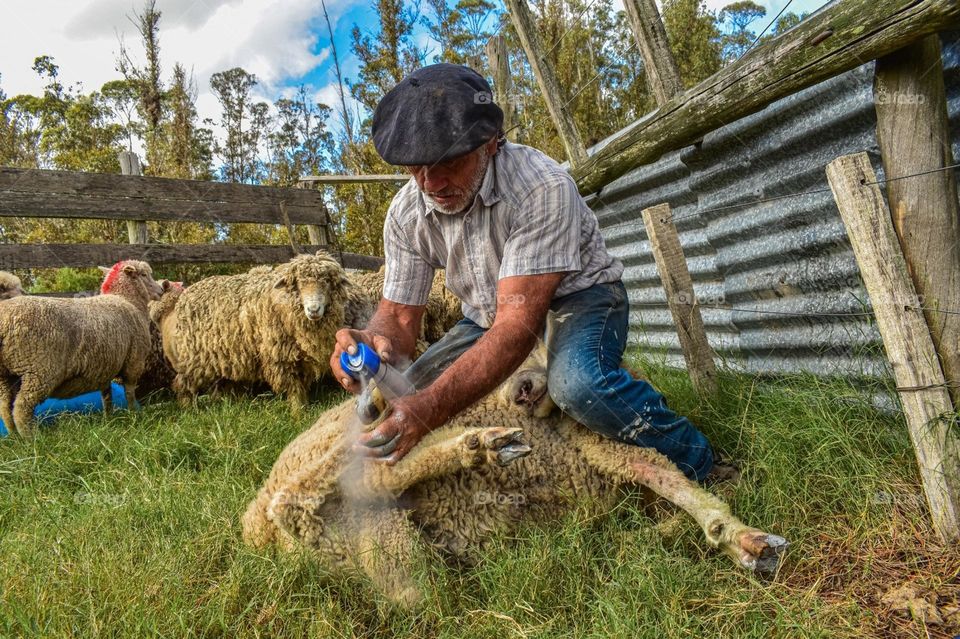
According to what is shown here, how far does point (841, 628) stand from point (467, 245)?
6.06 feet

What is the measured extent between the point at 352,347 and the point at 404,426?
385mm

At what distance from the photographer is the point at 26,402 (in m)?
4.49

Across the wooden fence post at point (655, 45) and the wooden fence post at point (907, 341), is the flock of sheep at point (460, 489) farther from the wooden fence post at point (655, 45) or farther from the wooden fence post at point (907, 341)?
the wooden fence post at point (655, 45)

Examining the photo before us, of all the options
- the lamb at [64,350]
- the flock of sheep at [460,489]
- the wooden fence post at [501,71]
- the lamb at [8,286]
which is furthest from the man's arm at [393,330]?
the wooden fence post at [501,71]

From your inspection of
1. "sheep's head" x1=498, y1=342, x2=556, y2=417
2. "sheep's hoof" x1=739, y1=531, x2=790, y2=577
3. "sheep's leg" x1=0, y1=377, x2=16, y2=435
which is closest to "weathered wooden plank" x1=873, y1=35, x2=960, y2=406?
"sheep's hoof" x1=739, y1=531, x2=790, y2=577

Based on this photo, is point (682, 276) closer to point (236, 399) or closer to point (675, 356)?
point (675, 356)

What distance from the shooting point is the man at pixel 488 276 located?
6.97 feet

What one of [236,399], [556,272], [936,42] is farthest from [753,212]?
[236,399]

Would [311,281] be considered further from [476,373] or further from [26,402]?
[476,373]

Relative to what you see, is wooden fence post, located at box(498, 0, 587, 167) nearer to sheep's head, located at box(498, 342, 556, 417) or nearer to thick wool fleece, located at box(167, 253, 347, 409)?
thick wool fleece, located at box(167, 253, 347, 409)

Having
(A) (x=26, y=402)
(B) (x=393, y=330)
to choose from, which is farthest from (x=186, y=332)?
(B) (x=393, y=330)

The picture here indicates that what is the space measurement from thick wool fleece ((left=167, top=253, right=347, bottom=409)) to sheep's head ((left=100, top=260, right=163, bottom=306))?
1.21ft

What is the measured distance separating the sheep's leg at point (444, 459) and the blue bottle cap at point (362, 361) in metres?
0.32

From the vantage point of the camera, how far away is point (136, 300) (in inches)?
235
